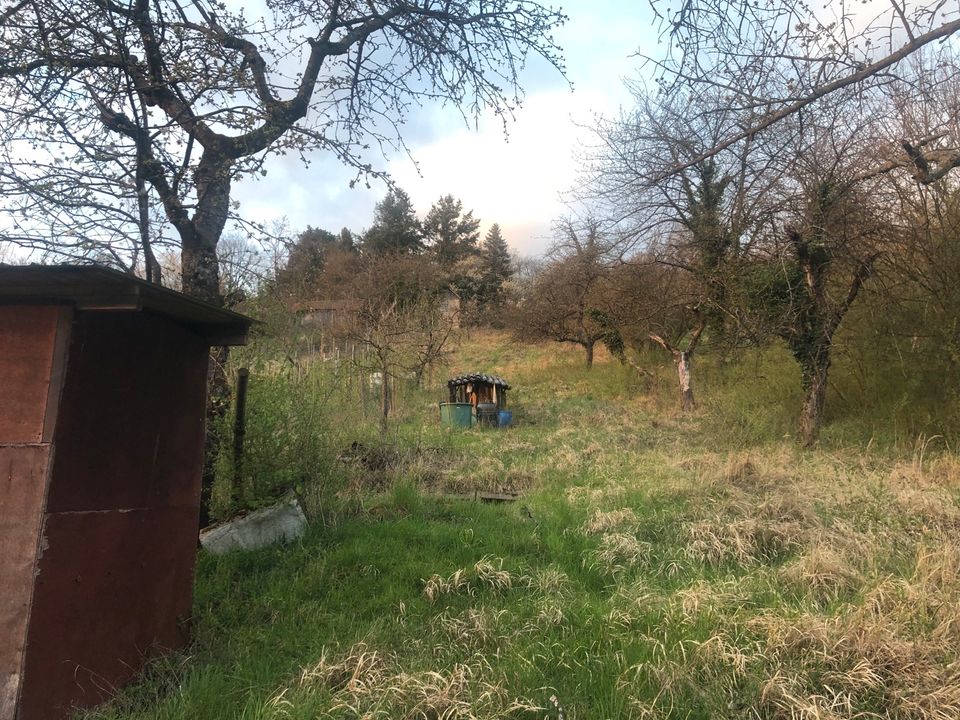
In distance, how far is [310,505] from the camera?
5.77 meters

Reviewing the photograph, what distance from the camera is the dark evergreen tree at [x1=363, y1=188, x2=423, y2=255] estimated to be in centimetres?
3800

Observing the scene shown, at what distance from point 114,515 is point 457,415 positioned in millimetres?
12295

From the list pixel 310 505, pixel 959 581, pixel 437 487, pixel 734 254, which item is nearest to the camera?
pixel 959 581

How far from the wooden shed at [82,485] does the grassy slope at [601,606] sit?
11.7 inches

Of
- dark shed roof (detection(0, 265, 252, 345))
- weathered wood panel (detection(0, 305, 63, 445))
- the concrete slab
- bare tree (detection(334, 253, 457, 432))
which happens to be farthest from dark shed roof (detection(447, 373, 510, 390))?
weathered wood panel (detection(0, 305, 63, 445))

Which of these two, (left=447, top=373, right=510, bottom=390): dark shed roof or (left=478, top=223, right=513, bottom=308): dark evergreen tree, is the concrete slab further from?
(left=478, top=223, right=513, bottom=308): dark evergreen tree

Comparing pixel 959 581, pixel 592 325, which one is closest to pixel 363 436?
pixel 959 581

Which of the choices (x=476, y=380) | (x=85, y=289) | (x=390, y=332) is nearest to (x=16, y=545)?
(x=85, y=289)

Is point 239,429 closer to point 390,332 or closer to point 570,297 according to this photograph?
point 390,332

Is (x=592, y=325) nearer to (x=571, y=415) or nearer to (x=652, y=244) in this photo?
(x=571, y=415)

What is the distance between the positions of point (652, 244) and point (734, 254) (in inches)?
79.5

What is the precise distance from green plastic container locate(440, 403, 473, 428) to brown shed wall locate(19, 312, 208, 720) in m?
11.4

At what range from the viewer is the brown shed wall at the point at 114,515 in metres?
2.71

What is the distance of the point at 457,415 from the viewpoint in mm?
15258
